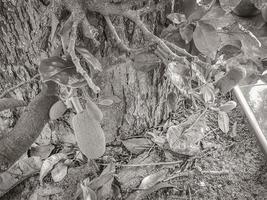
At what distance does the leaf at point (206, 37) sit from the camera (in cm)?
58

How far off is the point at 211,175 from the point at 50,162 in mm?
419

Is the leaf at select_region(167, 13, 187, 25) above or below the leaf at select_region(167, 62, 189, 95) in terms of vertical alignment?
above

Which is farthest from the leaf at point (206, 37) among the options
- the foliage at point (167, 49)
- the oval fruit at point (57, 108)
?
the oval fruit at point (57, 108)

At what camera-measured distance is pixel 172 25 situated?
2.27 feet

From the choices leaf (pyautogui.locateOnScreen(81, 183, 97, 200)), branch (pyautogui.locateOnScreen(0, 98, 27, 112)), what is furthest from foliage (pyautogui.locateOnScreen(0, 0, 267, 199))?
leaf (pyautogui.locateOnScreen(81, 183, 97, 200))

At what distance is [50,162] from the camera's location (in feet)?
2.88

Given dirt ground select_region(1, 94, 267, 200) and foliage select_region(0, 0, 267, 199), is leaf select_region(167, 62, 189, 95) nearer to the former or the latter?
foliage select_region(0, 0, 267, 199)

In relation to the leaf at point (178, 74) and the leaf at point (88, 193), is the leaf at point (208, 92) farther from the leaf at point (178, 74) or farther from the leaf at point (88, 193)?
the leaf at point (88, 193)

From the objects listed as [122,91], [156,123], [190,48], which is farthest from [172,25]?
[156,123]

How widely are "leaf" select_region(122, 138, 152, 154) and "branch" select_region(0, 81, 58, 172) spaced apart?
280 mm

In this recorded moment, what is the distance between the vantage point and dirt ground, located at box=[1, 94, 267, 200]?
2.89 feet

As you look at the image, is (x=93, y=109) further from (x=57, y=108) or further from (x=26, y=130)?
(x=26, y=130)

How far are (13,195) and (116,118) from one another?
0.33m

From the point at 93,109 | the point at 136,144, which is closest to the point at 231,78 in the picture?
the point at 93,109
